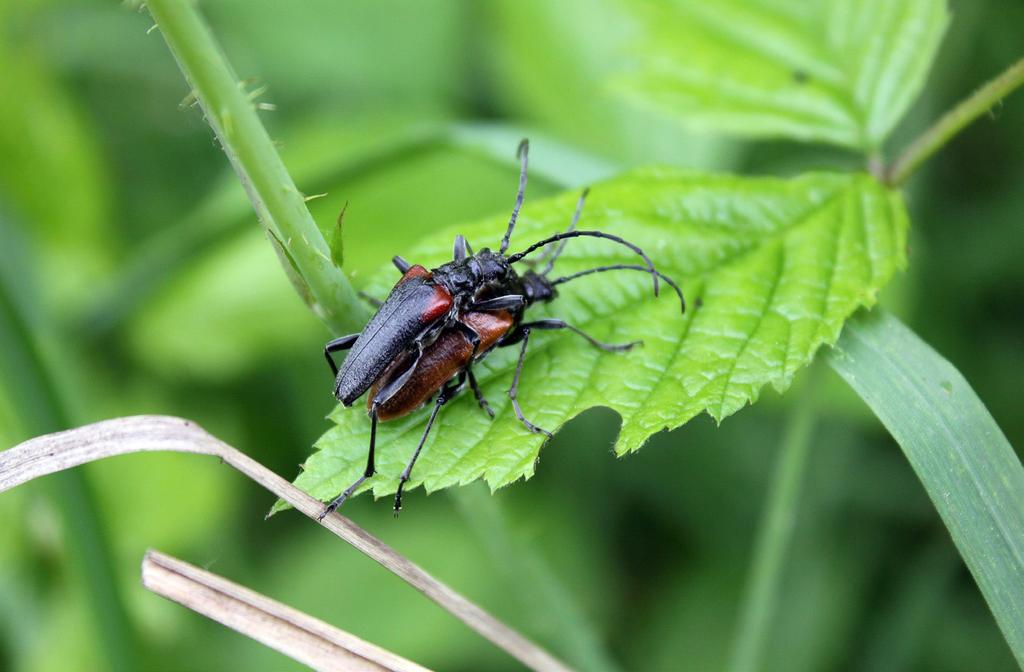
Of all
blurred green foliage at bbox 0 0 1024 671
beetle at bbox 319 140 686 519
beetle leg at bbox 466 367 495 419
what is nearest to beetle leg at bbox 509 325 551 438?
beetle at bbox 319 140 686 519

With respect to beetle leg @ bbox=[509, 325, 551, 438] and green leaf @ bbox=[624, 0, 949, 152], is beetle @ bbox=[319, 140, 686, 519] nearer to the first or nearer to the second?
beetle leg @ bbox=[509, 325, 551, 438]

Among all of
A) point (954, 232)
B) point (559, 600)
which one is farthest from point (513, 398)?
point (954, 232)

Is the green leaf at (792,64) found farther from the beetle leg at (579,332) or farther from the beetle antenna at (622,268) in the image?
the beetle leg at (579,332)

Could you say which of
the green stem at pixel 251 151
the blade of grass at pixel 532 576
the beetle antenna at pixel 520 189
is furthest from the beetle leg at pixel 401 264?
the blade of grass at pixel 532 576

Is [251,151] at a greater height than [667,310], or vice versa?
[251,151]

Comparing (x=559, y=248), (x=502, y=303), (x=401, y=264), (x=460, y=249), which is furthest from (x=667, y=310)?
(x=401, y=264)

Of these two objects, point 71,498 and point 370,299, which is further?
point 370,299

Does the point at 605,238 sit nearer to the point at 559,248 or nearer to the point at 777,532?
the point at 559,248
